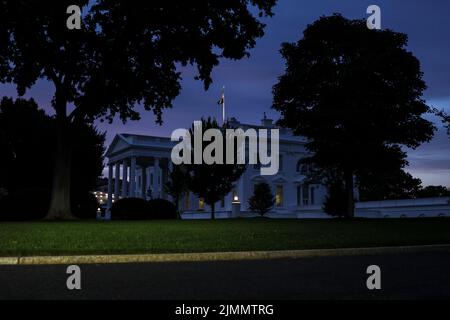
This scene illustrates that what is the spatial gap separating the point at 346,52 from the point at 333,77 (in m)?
2.07

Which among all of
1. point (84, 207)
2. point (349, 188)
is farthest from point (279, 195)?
point (349, 188)

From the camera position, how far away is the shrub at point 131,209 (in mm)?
37625

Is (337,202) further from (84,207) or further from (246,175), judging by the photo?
(246,175)

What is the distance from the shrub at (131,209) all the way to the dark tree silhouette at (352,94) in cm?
1216

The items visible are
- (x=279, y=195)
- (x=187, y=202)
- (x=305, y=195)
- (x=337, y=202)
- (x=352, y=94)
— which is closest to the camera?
(x=352, y=94)

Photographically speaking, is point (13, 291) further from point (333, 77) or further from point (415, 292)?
point (333, 77)

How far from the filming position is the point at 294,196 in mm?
70438

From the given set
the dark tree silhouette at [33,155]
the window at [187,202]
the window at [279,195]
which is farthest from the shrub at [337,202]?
the window at [187,202]

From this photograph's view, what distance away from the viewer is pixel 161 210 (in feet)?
126

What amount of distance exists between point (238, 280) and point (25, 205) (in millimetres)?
28720

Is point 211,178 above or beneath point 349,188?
above

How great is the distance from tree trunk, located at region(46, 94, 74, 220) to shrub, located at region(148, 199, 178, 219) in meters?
9.68

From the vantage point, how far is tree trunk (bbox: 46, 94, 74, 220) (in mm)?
28766

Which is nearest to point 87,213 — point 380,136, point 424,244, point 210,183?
point 210,183
